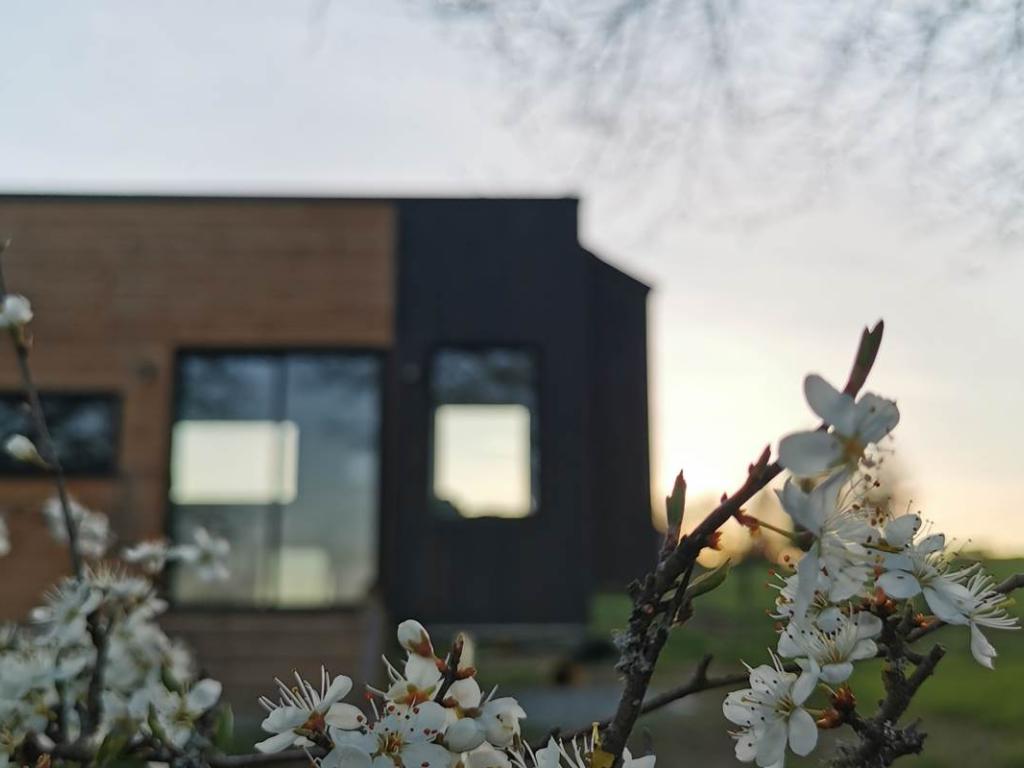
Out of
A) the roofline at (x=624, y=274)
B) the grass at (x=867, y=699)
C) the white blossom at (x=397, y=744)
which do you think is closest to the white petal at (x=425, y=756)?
the white blossom at (x=397, y=744)

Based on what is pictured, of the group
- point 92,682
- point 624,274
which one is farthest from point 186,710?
point 624,274

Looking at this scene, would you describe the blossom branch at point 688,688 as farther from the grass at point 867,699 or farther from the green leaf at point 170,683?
the green leaf at point 170,683

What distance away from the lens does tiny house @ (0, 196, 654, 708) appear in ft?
28.1

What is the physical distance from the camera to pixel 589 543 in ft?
29.2

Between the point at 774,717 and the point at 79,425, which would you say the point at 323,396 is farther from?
the point at 774,717

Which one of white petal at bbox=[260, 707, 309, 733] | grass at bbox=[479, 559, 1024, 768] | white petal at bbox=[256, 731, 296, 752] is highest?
white petal at bbox=[260, 707, 309, 733]

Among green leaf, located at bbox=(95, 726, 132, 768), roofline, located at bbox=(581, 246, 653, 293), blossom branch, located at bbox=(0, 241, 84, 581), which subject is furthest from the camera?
roofline, located at bbox=(581, 246, 653, 293)

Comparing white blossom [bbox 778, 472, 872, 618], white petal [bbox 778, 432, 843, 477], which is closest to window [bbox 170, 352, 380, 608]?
white blossom [bbox 778, 472, 872, 618]

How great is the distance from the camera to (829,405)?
75cm

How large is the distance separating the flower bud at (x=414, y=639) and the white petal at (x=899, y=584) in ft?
1.17

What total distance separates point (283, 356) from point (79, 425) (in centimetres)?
167

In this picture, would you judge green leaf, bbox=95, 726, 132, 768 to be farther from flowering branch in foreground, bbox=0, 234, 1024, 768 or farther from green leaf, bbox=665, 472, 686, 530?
green leaf, bbox=665, 472, 686, 530

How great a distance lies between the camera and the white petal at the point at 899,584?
83 centimetres

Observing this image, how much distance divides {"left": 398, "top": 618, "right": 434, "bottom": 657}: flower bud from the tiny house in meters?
7.63
